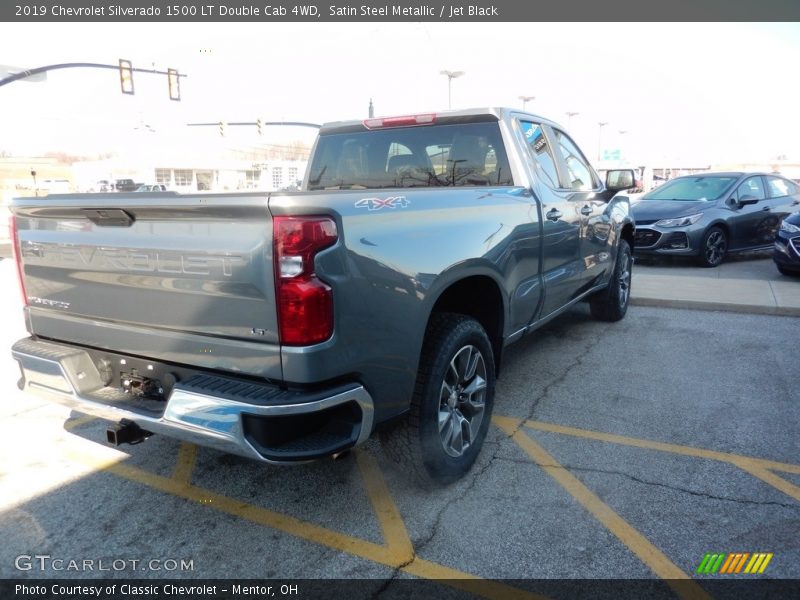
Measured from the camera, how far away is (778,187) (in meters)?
11.4

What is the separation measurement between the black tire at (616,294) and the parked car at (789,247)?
366 cm

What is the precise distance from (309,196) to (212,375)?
34.2 inches

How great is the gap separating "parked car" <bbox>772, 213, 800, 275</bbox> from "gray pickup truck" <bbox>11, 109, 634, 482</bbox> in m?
6.81

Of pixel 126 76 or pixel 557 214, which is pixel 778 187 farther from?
pixel 126 76

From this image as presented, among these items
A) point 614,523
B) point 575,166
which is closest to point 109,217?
point 614,523

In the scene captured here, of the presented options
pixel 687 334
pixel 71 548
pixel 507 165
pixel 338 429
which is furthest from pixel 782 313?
pixel 71 548

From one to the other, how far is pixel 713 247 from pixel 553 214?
725cm

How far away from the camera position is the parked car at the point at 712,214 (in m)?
9.88

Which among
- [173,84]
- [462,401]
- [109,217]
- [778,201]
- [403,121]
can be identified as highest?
[173,84]

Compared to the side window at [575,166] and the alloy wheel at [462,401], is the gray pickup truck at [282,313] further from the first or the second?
the side window at [575,166]

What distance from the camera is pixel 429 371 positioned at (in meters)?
2.88

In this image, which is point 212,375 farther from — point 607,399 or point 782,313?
point 782,313

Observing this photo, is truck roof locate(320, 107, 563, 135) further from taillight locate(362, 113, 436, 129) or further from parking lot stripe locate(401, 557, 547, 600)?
parking lot stripe locate(401, 557, 547, 600)

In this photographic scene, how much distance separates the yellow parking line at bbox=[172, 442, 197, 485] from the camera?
11.0 feet
